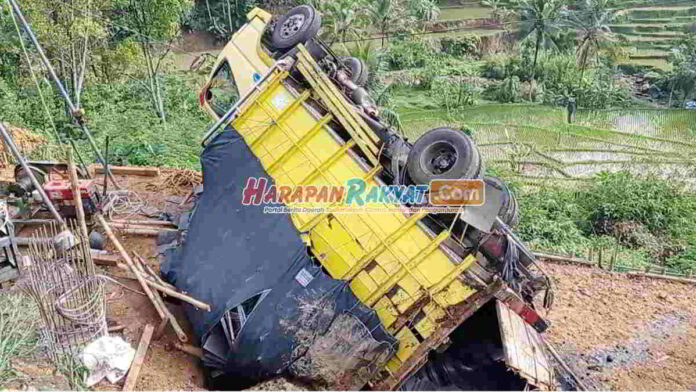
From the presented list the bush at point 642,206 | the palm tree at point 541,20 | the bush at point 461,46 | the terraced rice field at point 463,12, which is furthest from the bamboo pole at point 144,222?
the terraced rice field at point 463,12

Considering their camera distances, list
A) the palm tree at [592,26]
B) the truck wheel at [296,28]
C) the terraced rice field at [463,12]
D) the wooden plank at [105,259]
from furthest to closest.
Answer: the terraced rice field at [463,12] → the palm tree at [592,26] → the truck wheel at [296,28] → the wooden plank at [105,259]

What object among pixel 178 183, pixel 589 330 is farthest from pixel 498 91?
pixel 589 330

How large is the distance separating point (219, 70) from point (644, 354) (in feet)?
22.0

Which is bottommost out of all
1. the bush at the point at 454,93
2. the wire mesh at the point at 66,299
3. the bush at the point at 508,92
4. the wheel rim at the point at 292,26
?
the bush at the point at 454,93

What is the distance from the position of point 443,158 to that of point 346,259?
1450 mm

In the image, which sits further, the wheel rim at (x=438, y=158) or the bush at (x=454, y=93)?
the bush at (x=454, y=93)

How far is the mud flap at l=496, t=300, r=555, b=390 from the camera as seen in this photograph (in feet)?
16.1

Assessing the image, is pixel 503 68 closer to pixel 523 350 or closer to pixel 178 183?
pixel 178 183

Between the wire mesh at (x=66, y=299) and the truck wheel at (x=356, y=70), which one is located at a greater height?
the truck wheel at (x=356, y=70)

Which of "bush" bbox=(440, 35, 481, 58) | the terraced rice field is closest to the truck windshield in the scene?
"bush" bbox=(440, 35, 481, 58)

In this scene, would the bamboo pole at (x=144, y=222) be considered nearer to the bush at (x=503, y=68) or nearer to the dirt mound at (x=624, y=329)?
the dirt mound at (x=624, y=329)

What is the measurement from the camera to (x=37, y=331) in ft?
16.0

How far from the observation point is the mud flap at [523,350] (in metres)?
Answer: 4.91

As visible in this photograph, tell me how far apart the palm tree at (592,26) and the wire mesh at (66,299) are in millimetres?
25155
